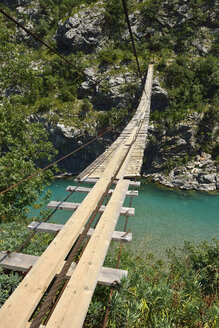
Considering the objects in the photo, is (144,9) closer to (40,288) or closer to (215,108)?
(215,108)

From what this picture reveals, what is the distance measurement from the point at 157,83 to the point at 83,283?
79.6 feet

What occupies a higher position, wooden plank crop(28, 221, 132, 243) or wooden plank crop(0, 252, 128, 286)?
wooden plank crop(28, 221, 132, 243)

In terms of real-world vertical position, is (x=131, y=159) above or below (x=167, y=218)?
above

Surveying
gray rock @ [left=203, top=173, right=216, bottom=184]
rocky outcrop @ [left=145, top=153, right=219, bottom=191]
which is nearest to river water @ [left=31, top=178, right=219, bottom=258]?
rocky outcrop @ [left=145, top=153, right=219, bottom=191]

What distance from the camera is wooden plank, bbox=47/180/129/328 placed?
1.71m

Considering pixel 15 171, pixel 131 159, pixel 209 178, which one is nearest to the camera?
pixel 131 159

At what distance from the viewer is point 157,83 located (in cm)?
2250

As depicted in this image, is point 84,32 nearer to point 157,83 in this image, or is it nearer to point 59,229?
point 157,83

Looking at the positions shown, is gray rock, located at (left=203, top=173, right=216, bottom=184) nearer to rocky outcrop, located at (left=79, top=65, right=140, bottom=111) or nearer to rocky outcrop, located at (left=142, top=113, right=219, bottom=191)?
rocky outcrop, located at (left=142, top=113, right=219, bottom=191)

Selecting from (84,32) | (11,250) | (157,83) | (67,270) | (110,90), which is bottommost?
(11,250)

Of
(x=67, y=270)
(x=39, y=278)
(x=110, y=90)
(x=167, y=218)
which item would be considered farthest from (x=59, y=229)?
(x=110, y=90)

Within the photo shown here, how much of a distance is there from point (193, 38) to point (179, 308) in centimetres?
3288

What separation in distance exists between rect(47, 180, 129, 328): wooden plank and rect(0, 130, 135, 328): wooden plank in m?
0.24

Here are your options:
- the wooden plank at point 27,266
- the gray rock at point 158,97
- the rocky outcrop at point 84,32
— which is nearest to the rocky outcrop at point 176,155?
the gray rock at point 158,97
